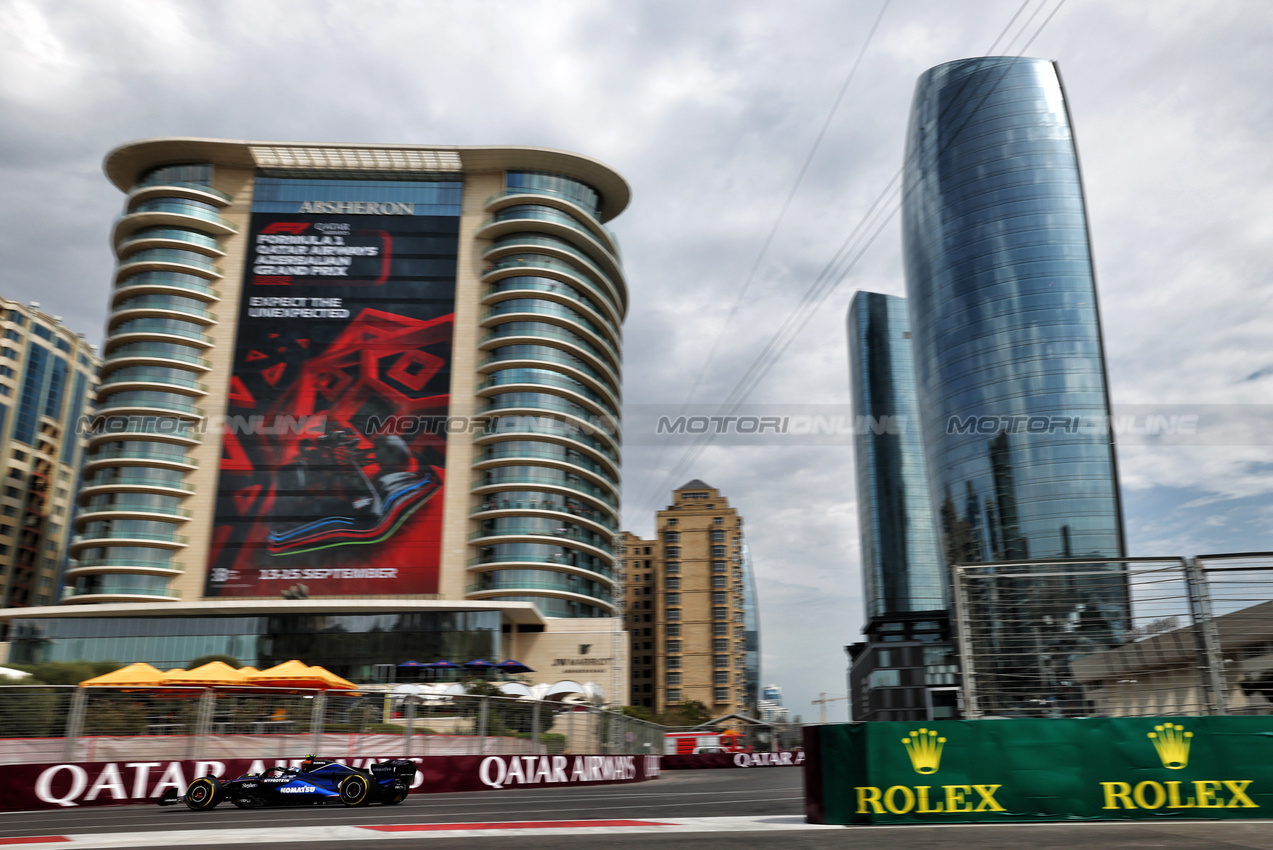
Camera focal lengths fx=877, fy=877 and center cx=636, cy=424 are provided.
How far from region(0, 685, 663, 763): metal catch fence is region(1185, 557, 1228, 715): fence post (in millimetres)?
15398

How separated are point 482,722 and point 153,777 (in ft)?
23.8

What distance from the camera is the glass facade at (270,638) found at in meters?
64.7

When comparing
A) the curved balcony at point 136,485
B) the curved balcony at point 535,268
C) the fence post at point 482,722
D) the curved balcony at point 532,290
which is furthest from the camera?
the curved balcony at point 535,268

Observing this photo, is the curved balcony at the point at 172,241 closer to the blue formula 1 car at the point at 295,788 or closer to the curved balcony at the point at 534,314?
the curved balcony at the point at 534,314

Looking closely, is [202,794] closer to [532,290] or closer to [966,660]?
[966,660]

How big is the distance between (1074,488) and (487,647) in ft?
232

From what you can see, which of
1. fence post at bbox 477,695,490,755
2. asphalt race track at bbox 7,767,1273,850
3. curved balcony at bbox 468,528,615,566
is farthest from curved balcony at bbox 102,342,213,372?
asphalt race track at bbox 7,767,1273,850

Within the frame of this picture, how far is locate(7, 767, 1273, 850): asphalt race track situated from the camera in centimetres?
935

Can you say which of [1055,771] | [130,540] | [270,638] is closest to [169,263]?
[130,540]

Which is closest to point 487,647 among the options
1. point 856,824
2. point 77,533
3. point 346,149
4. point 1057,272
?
point 77,533

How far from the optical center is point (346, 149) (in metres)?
78.7

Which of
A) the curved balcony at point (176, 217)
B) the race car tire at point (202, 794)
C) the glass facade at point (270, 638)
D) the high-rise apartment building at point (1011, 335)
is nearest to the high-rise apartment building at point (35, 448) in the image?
the curved balcony at point (176, 217)

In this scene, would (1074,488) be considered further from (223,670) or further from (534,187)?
(223,670)

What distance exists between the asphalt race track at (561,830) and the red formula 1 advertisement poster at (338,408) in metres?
54.7
